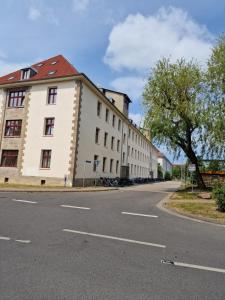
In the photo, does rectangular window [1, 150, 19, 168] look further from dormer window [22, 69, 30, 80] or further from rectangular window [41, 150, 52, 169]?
dormer window [22, 69, 30, 80]

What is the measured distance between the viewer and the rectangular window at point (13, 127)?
28.1m

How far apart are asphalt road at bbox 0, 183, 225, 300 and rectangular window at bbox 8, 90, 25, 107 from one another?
73.3ft

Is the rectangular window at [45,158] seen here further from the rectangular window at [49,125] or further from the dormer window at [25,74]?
the dormer window at [25,74]

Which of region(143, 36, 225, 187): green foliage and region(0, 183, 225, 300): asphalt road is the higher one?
region(143, 36, 225, 187): green foliage

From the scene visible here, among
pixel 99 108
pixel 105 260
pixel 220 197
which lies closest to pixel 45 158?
pixel 99 108

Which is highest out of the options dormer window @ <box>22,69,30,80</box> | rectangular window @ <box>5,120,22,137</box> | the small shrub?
dormer window @ <box>22,69,30,80</box>

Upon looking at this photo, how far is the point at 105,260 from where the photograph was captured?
4.93m

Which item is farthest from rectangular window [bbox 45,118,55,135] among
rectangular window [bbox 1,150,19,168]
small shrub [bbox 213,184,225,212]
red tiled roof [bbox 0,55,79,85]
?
small shrub [bbox 213,184,225,212]

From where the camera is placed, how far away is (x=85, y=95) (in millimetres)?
27156

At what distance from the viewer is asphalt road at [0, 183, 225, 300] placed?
3.68 m

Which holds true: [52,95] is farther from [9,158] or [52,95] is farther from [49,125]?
[9,158]

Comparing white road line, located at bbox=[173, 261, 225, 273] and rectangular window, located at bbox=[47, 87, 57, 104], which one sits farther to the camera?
rectangular window, located at bbox=[47, 87, 57, 104]

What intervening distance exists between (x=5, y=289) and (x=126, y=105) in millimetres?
41288

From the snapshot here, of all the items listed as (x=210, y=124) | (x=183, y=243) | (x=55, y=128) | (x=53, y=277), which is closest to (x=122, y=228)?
(x=183, y=243)
